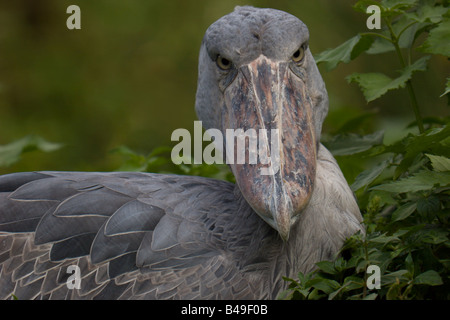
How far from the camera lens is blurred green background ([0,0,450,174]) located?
7684 mm

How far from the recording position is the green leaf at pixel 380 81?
3521 millimetres

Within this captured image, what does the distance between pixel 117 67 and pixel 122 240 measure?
518cm

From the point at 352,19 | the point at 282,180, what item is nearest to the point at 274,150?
the point at 282,180

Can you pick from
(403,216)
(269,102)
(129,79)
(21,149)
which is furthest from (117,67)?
(403,216)

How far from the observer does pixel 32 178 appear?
3531 millimetres

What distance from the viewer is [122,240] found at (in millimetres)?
3180

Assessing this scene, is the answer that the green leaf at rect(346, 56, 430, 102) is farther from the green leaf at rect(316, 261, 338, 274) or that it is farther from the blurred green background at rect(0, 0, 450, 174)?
the blurred green background at rect(0, 0, 450, 174)

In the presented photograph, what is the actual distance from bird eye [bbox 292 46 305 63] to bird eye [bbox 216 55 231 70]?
0.83 feet

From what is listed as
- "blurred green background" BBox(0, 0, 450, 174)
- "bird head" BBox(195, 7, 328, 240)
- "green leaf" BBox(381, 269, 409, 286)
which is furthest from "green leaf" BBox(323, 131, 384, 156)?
"blurred green background" BBox(0, 0, 450, 174)

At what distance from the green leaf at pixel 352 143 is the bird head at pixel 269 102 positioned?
50 cm

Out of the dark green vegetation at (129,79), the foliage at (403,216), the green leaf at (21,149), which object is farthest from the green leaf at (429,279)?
the green leaf at (21,149)

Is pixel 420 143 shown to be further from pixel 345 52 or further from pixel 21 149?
pixel 21 149

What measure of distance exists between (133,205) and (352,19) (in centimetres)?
504

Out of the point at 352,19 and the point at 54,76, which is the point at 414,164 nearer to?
the point at 352,19
